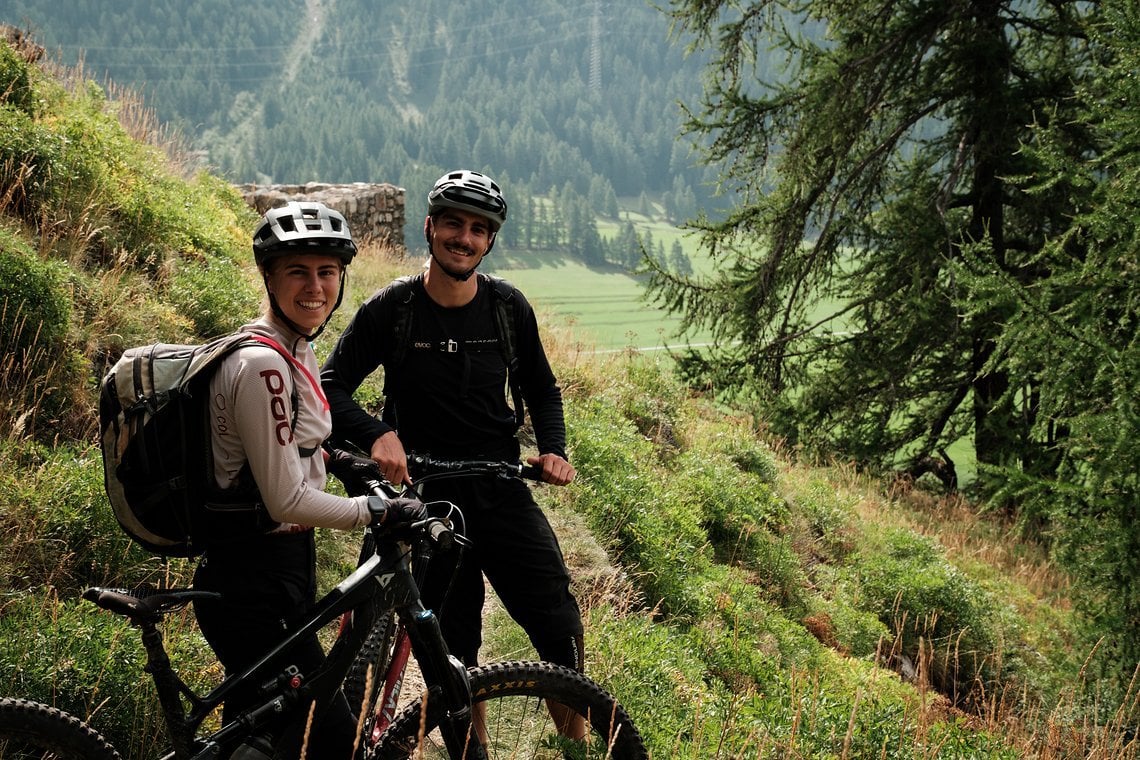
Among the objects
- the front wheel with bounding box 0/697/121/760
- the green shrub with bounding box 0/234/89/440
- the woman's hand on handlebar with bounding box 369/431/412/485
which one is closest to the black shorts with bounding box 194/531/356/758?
the front wheel with bounding box 0/697/121/760

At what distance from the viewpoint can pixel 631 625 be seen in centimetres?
531

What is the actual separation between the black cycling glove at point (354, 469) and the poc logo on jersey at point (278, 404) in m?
0.58

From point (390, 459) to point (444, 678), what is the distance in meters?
0.76

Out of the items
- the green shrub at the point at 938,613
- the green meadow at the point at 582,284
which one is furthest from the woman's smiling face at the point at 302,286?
the green meadow at the point at 582,284

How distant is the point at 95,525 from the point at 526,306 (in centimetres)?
263

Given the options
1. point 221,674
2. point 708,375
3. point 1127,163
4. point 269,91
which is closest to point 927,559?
point 1127,163

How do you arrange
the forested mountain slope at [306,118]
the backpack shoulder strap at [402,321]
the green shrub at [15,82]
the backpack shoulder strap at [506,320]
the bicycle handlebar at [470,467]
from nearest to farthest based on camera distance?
the bicycle handlebar at [470,467]
the backpack shoulder strap at [402,321]
the backpack shoulder strap at [506,320]
the green shrub at [15,82]
the forested mountain slope at [306,118]

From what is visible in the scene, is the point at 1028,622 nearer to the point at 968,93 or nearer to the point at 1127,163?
the point at 1127,163

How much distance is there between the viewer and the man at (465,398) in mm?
3369

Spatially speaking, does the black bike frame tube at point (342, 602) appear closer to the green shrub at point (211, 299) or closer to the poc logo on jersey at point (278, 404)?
the poc logo on jersey at point (278, 404)

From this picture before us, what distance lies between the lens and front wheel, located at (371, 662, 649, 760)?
284 cm

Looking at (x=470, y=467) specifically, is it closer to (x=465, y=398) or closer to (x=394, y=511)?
(x=465, y=398)

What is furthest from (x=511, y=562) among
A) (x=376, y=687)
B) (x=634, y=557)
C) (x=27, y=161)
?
(x=27, y=161)

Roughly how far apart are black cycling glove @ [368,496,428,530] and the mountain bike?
0.03 metres
